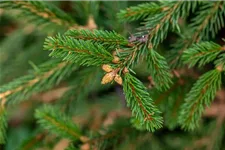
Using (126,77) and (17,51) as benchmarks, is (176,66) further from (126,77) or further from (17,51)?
(17,51)

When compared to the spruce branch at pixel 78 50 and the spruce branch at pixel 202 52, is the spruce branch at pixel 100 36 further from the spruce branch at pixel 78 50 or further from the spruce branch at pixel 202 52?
the spruce branch at pixel 202 52

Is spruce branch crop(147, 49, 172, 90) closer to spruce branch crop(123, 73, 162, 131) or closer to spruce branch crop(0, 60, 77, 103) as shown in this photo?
spruce branch crop(123, 73, 162, 131)

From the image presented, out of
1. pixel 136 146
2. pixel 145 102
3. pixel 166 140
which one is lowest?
pixel 166 140

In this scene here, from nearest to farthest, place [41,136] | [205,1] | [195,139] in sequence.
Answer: [205,1], [41,136], [195,139]

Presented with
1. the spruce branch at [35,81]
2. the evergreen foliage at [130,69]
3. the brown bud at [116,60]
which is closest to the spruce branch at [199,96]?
the evergreen foliage at [130,69]

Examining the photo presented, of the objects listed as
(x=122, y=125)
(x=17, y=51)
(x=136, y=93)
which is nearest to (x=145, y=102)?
(x=136, y=93)

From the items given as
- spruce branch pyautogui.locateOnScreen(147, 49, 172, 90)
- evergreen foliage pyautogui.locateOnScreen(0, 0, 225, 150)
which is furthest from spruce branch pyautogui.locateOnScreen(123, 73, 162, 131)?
spruce branch pyautogui.locateOnScreen(147, 49, 172, 90)
